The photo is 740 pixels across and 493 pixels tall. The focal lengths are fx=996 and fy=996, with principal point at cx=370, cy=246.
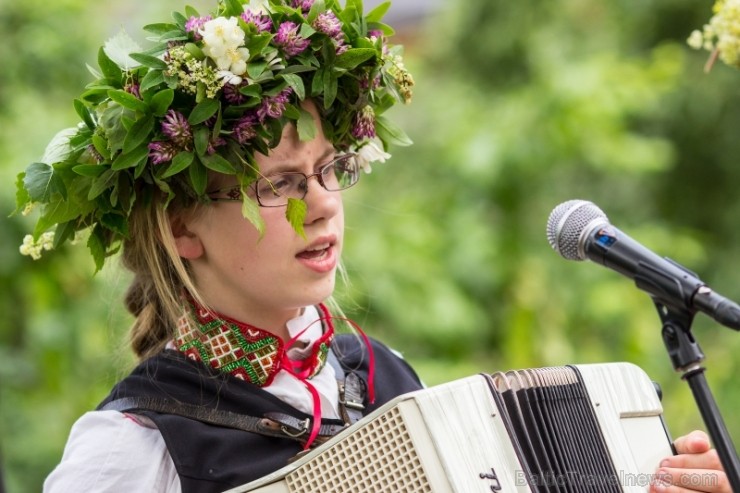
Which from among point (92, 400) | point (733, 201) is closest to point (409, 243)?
point (92, 400)

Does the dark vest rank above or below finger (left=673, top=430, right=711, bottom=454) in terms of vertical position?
above

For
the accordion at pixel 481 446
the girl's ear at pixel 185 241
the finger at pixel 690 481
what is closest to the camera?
the accordion at pixel 481 446

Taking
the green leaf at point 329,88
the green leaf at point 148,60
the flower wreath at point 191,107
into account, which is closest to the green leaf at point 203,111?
the flower wreath at point 191,107

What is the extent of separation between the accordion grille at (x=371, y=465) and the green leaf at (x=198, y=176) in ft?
1.95

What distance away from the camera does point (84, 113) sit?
2006 millimetres

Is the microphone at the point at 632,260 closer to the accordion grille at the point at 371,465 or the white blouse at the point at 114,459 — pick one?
the accordion grille at the point at 371,465

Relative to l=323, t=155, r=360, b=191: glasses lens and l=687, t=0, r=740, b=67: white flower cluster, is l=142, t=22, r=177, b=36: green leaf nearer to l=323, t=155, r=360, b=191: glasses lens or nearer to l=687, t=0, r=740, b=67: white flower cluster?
l=323, t=155, r=360, b=191: glasses lens

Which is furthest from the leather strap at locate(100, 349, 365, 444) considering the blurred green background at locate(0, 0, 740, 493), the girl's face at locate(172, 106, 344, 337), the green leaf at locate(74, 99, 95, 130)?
the blurred green background at locate(0, 0, 740, 493)

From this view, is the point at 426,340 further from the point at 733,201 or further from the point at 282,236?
the point at 282,236

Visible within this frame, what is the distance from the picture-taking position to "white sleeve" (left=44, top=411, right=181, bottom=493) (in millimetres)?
1910

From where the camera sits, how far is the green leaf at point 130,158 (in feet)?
6.30

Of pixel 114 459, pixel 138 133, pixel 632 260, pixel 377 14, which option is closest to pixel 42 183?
pixel 138 133

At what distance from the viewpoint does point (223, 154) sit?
198 cm

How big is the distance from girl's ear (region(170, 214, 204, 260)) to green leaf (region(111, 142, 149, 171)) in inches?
8.8
